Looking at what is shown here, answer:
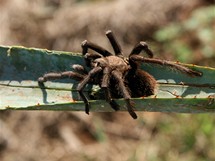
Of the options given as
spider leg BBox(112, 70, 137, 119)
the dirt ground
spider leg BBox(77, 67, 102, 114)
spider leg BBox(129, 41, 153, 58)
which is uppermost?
spider leg BBox(129, 41, 153, 58)

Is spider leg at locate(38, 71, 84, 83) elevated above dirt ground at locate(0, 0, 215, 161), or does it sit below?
above

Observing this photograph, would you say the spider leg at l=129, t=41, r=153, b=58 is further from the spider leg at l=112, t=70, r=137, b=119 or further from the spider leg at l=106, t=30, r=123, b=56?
the spider leg at l=112, t=70, r=137, b=119

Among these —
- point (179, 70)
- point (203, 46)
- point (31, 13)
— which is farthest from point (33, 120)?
point (179, 70)

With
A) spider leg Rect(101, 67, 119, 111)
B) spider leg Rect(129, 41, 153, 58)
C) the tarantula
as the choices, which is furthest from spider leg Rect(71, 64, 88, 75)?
spider leg Rect(129, 41, 153, 58)

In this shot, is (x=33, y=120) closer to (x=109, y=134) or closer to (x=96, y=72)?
(x=109, y=134)

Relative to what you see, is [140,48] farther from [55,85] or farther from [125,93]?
[55,85]

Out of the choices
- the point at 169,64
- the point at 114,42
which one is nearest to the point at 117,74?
the point at 114,42
